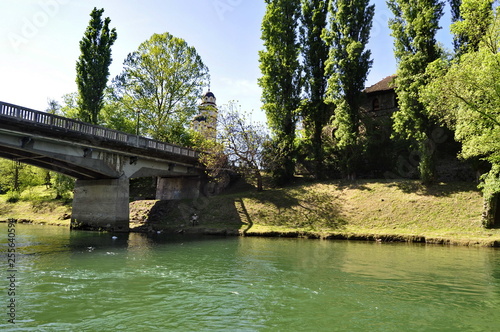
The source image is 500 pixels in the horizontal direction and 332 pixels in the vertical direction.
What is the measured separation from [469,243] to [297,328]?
20576 millimetres

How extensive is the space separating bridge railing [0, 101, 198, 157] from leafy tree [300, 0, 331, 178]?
16.2 m

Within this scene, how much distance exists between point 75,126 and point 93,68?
1644 centimetres

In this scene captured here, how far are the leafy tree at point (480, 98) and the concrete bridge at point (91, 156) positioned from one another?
2605 centimetres

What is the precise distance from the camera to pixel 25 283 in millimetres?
11148

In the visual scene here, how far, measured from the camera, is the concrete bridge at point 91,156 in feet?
79.5

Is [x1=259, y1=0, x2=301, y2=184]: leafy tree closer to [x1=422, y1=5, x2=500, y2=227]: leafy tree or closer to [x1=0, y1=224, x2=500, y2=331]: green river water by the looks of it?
[x1=422, y1=5, x2=500, y2=227]: leafy tree

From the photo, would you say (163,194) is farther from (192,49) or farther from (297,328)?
(297,328)

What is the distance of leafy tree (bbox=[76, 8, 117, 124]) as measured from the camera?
40.8 meters

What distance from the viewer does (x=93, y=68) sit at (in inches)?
1602

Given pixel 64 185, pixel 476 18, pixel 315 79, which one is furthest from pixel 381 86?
pixel 64 185

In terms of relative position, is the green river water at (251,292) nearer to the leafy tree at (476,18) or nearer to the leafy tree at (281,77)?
the leafy tree at (476,18)

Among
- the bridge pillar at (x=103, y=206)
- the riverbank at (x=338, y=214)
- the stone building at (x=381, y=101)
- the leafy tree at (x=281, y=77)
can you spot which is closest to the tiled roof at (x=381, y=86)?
the stone building at (x=381, y=101)

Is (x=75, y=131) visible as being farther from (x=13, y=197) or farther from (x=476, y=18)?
(x=13, y=197)

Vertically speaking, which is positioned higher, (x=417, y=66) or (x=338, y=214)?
(x=417, y=66)
